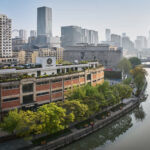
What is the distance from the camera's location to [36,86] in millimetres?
44969

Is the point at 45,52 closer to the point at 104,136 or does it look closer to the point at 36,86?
the point at 36,86

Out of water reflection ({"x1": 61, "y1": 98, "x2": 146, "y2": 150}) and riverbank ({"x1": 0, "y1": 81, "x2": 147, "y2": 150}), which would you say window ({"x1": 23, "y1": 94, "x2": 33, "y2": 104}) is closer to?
riverbank ({"x1": 0, "y1": 81, "x2": 147, "y2": 150})

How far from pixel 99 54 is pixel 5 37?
66698mm

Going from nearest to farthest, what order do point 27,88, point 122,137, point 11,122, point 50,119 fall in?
point 11,122 < point 50,119 < point 122,137 < point 27,88

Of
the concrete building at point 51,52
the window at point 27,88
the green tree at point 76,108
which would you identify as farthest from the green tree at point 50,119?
the concrete building at point 51,52

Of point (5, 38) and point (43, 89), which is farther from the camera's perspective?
point (5, 38)

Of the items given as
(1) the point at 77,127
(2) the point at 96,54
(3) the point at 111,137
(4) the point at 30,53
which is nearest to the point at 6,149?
(1) the point at 77,127

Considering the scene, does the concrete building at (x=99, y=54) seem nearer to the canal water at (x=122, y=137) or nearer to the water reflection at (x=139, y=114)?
the water reflection at (x=139, y=114)

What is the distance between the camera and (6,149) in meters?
32.1

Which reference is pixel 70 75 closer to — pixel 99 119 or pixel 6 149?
pixel 99 119

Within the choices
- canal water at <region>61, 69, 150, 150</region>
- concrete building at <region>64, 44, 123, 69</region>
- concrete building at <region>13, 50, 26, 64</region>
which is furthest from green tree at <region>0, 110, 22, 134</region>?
concrete building at <region>64, 44, 123, 69</region>

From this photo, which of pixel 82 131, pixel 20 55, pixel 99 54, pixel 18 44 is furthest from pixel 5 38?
pixel 82 131

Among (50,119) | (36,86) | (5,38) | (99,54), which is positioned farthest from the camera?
(99,54)

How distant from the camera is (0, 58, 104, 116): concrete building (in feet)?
133
